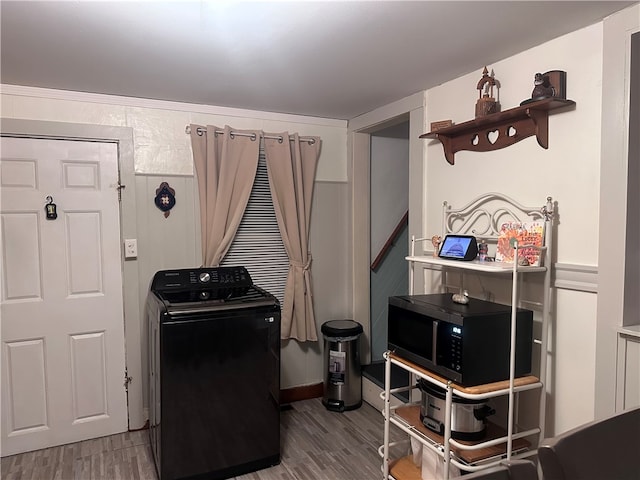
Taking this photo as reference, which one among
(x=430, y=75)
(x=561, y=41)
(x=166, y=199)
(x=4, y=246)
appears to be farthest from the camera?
(x=166, y=199)

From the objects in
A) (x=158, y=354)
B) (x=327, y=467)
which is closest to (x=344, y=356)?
(x=327, y=467)

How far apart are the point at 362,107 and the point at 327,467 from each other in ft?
7.62

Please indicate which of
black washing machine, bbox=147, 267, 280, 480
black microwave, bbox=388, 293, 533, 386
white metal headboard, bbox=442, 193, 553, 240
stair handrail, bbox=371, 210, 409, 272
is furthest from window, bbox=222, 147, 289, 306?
black microwave, bbox=388, 293, 533, 386

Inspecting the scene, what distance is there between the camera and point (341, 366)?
10.4ft

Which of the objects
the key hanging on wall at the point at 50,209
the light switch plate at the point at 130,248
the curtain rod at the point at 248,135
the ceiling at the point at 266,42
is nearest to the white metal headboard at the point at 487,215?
the ceiling at the point at 266,42

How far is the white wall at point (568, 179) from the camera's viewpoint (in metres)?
1.76

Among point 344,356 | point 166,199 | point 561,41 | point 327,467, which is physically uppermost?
point 561,41

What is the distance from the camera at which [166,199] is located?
2.85m

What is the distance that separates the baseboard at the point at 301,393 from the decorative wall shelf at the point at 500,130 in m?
2.05

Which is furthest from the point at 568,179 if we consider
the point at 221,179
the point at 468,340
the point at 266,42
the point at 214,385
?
the point at 221,179

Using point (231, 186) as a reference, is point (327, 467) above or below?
below

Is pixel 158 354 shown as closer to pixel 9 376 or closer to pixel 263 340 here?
pixel 263 340

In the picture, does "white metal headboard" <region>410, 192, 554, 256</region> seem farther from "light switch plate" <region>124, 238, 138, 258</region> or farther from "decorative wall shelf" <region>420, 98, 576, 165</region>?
"light switch plate" <region>124, 238, 138, 258</region>

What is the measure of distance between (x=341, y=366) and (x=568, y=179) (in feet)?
6.57
